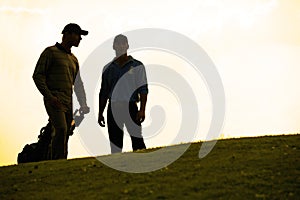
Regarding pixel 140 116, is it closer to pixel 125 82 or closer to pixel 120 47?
pixel 125 82

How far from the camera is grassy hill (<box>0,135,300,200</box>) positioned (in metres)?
13.7

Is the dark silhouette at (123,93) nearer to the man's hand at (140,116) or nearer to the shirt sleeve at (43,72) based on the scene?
the man's hand at (140,116)

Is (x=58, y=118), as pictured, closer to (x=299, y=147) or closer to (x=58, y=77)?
(x=58, y=77)

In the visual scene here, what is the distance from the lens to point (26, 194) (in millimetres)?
15078

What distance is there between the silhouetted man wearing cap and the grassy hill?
0.84 m

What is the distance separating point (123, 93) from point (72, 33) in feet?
6.78

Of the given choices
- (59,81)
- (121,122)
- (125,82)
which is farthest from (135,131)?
(59,81)

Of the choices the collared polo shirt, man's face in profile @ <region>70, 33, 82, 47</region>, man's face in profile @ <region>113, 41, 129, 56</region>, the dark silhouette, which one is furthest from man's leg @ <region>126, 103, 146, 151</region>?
man's face in profile @ <region>70, 33, 82, 47</region>

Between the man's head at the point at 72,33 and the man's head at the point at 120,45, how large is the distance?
2.77 feet

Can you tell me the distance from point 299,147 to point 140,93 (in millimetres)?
4342

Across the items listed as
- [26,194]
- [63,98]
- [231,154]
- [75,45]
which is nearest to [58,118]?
[63,98]

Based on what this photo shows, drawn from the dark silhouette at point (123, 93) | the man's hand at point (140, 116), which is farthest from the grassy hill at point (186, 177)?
the man's hand at point (140, 116)

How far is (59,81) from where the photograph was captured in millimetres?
17938

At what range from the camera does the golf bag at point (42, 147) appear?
1833 centimetres
